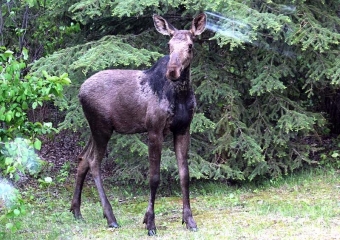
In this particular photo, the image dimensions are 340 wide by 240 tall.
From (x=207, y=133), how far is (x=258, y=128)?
2.97ft

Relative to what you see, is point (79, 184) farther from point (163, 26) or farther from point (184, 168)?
point (163, 26)

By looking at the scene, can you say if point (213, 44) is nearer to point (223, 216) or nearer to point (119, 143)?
point (119, 143)

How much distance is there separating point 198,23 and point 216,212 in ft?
9.22

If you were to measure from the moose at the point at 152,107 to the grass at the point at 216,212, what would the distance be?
13.6 inches

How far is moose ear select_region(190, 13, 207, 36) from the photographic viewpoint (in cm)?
761

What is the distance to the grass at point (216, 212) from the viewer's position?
24.2ft

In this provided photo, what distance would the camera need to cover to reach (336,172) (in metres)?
11.3

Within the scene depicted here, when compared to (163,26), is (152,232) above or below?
below

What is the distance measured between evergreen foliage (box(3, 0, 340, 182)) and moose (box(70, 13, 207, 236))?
3.29 ft

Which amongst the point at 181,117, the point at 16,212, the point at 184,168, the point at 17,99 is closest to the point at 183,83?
the point at 181,117

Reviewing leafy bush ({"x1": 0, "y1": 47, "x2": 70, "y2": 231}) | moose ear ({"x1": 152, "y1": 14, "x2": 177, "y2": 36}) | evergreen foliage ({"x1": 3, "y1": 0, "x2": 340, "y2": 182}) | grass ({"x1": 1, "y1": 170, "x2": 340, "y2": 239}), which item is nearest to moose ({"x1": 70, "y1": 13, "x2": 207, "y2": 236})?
moose ear ({"x1": 152, "y1": 14, "x2": 177, "y2": 36})

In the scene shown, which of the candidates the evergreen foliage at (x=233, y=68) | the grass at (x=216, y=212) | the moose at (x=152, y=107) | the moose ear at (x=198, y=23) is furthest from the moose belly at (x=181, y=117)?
the evergreen foliage at (x=233, y=68)

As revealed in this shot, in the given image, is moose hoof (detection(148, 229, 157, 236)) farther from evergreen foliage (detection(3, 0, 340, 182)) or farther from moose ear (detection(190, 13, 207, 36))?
evergreen foliage (detection(3, 0, 340, 182))

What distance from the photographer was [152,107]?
7.81 m
